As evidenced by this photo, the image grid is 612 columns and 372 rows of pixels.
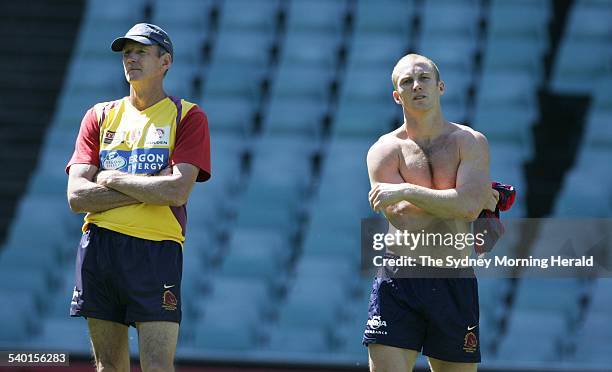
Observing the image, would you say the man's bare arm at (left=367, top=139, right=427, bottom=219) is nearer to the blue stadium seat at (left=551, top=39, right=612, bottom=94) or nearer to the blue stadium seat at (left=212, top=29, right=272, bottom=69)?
the blue stadium seat at (left=551, top=39, right=612, bottom=94)

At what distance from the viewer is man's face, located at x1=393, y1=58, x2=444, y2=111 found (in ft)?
15.1

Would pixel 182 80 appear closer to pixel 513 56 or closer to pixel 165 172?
pixel 513 56

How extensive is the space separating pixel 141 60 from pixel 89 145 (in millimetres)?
379

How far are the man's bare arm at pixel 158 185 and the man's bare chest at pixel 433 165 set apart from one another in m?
0.81

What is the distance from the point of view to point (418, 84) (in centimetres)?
458

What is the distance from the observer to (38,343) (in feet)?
28.0

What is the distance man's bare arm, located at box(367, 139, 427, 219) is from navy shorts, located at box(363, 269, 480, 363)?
24cm

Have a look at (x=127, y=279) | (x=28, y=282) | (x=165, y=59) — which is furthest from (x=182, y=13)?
A: (x=127, y=279)

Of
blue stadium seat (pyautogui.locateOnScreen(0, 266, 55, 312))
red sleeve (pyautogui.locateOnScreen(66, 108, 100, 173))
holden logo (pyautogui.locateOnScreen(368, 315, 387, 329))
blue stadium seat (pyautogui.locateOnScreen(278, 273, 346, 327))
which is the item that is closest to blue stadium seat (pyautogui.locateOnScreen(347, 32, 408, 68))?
blue stadium seat (pyautogui.locateOnScreen(278, 273, 346, 327))

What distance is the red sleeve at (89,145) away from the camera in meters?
4.68

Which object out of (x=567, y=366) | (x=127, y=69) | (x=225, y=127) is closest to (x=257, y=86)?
(x=225, y=127)

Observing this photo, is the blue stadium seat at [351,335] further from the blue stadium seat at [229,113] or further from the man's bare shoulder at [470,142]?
the man's bare shoulder at [470,142]

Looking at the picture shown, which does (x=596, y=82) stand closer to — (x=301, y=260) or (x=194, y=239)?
(x=301, y=260)

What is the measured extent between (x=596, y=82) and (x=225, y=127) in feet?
9.52
